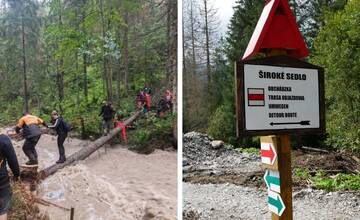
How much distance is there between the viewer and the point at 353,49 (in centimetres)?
609

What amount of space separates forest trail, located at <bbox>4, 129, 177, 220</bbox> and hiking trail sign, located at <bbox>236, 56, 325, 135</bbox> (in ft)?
6.13

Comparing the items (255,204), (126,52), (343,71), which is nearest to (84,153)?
(126,52)

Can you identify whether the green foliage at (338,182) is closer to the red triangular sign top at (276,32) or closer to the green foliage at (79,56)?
the green foliage at (79,56)

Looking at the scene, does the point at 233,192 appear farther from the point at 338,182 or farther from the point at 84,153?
the point at 84,153

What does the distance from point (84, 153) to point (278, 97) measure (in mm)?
2039

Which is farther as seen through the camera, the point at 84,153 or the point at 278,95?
the point at 84,153

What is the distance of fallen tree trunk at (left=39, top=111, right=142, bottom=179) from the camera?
10.3 ft

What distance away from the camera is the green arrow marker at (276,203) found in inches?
70.3

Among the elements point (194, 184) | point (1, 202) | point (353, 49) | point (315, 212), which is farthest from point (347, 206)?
point (1, 202)

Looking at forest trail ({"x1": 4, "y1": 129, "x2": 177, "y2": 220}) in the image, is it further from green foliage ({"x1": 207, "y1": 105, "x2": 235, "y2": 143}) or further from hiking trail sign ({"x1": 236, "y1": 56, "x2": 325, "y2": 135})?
green foliage ({"x1": 207, "y1": 105, "x2": 235, "y2": 143})

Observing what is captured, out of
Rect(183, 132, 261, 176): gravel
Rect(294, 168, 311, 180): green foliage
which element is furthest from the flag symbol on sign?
Rect(183, 132, 261, 176): gravel

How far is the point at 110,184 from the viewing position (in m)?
3.31

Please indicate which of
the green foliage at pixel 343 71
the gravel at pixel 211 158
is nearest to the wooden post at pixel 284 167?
the green foliage at pixel 343 71

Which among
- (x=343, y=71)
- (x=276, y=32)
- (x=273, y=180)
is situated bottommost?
(x=273, y=180)
